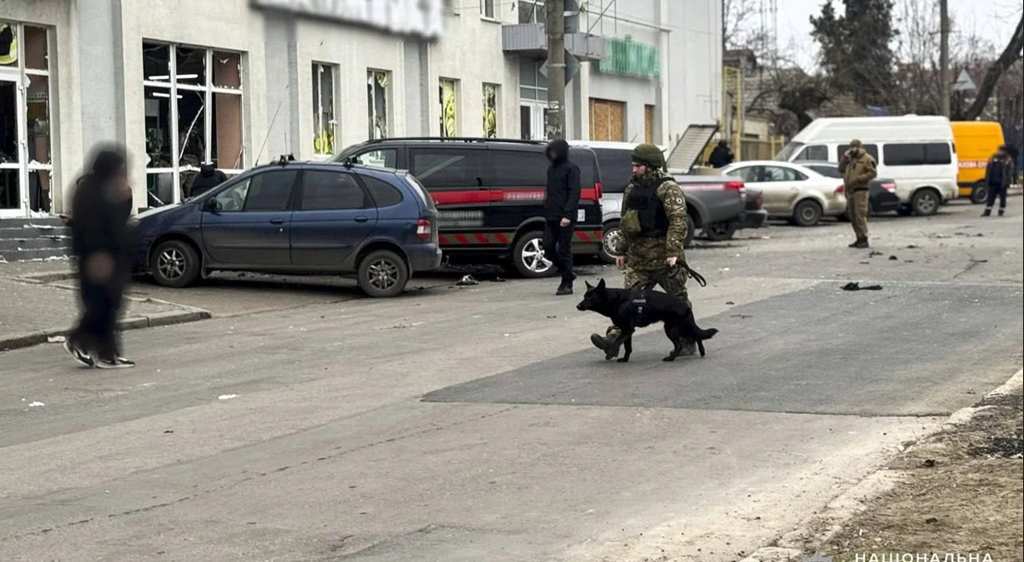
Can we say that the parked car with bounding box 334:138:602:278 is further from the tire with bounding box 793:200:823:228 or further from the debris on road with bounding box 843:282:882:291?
the tire with bounding box 793:200:823:228

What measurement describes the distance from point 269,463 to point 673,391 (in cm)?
355

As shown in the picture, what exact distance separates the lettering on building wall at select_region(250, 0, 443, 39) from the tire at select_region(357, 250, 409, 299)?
1622cm

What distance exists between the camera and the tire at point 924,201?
3878 centimetres

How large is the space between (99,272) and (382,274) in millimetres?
6750

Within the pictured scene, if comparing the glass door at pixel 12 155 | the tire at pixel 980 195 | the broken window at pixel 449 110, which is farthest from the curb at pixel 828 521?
the glass door at pixel 12 155

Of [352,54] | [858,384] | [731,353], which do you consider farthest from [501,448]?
[352,54]

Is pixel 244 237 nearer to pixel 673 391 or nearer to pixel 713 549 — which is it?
pixel 673 391

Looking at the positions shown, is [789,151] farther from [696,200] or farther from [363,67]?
[363,67]

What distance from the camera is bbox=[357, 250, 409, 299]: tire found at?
18.3m

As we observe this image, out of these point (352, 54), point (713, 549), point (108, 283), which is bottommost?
point (713, 549)

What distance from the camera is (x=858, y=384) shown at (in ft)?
34.6

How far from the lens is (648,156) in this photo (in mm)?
11844

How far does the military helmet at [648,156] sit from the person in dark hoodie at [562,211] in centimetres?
600

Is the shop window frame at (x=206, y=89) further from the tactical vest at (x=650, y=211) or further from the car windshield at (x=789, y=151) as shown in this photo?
the car windshield at (x=789, y=151)
